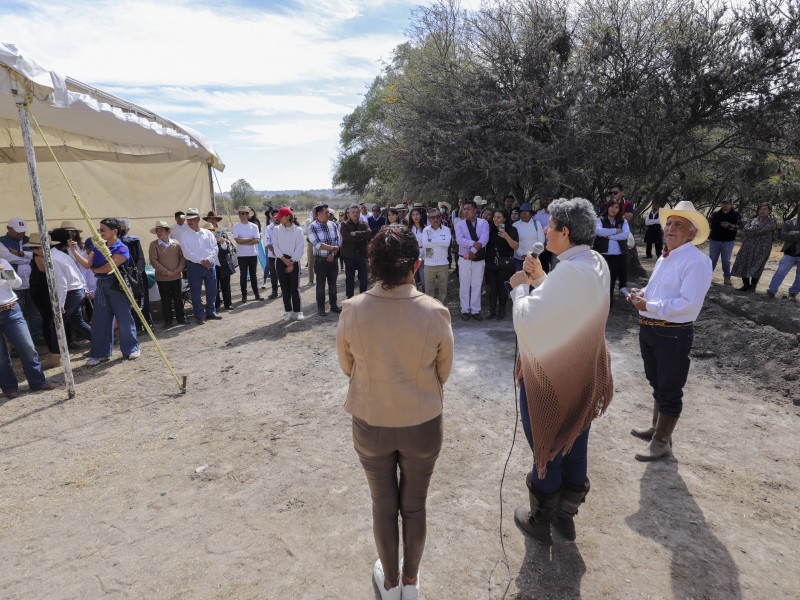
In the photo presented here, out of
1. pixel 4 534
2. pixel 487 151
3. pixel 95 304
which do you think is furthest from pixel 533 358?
pixel 487 151

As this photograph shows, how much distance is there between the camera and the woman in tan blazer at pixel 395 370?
6.75 feet

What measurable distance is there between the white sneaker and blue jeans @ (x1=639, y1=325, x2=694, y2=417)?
2.39m

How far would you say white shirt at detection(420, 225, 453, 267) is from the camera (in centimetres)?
777

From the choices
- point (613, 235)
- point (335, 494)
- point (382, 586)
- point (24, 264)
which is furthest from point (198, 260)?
point (613, 235)

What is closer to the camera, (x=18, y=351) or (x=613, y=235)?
(x=18, y=351)

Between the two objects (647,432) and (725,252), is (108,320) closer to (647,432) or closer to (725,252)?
(647,432)

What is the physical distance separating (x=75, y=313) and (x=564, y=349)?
23.7 feet

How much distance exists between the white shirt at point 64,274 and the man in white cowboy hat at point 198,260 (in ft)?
6.05

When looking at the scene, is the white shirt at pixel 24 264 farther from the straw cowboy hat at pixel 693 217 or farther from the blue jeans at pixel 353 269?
the straw cowboy hat at pixel 693 217

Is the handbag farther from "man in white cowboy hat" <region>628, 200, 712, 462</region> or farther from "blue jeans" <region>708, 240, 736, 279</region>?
"blue jeans" <region>708, 240, 736, 279</region>

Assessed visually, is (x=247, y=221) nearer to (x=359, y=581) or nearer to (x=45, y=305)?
(x=45, y=305)

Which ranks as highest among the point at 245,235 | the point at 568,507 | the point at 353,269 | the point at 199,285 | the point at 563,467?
the point at 245,235

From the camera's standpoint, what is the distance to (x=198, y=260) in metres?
8.12

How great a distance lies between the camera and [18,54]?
4.11 metres
